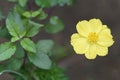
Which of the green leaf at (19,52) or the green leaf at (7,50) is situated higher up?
the green leaf at (7,50)

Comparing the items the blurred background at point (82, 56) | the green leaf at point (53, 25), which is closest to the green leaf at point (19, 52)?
the green leaf at point (53, 25)

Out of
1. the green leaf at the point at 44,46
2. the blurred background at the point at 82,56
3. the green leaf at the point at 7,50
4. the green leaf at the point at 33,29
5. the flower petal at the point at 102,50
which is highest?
the flower petal at the point at 102,50

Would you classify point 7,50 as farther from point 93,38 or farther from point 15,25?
point 93,38

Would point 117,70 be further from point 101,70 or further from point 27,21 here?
point 27,21

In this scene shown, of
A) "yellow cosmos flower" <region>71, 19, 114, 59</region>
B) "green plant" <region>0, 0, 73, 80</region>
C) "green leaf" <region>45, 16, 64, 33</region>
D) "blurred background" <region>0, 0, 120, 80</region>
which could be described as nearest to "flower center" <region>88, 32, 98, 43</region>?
"yellow cosmos flower" <region>71, 19, 114, 59</region>

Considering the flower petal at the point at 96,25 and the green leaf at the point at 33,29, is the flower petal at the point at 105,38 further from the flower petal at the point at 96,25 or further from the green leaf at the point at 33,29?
the green leaf at the point at 33,29

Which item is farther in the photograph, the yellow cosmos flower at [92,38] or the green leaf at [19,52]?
the green leaf at [19,52]

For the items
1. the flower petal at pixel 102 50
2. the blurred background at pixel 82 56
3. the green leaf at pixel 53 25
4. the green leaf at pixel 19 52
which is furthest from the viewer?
the blurred background at pixel 82 56
